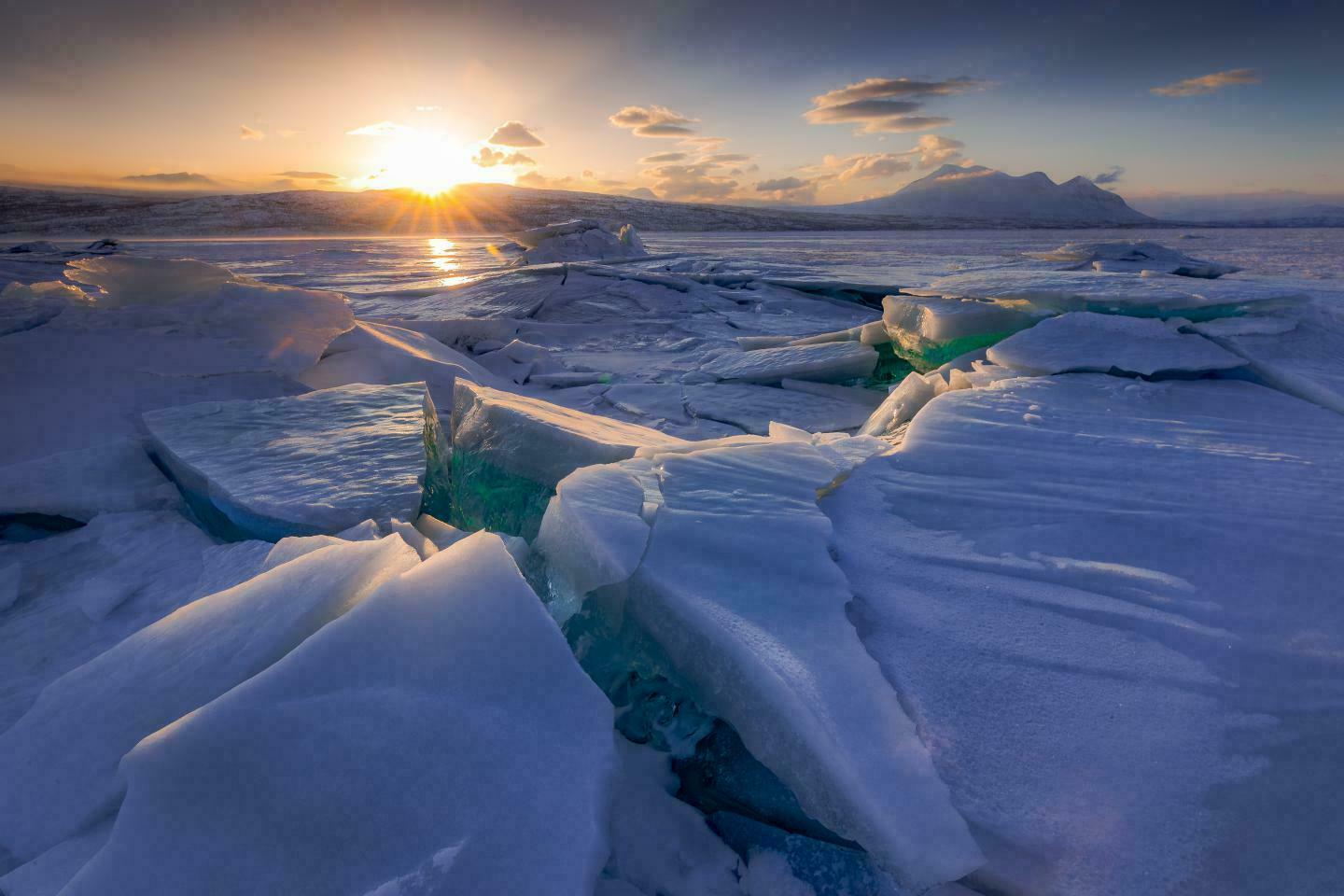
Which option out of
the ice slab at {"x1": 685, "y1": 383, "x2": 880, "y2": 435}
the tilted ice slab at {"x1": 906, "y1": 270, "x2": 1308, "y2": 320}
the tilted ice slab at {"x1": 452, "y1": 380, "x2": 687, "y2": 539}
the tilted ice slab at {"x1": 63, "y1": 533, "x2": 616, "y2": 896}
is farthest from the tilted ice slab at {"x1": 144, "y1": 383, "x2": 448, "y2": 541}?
the tilted ice slab at {"x1": 906, "y1": 270, "x2": 1308, "y2": 320}

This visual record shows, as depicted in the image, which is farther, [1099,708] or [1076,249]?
[1076,249]

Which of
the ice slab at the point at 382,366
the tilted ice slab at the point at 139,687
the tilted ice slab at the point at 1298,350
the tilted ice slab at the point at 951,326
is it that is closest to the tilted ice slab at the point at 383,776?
the tilted ice slab at the point at 139,687

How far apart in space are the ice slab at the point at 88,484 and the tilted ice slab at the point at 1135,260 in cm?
770

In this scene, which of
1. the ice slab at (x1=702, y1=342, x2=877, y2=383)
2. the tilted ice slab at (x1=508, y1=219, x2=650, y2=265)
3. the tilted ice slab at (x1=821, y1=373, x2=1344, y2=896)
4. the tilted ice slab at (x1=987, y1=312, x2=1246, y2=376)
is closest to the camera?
the tilted ice slab at (x1=821, y1=373, x2=1344, y2=896)

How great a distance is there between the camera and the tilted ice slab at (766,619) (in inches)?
29.6

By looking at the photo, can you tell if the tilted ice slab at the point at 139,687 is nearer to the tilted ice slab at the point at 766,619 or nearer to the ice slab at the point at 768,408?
the tilted ice slab at the point at 766,619

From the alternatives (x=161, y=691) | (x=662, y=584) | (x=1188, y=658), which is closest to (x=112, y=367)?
(x=161, y=691)

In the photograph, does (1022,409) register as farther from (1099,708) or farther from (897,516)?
(1099,708)

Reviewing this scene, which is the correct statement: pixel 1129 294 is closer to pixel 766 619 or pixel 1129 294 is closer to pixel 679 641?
pixel 766 619

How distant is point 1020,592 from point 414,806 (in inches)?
37.2

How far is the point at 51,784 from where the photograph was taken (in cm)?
78

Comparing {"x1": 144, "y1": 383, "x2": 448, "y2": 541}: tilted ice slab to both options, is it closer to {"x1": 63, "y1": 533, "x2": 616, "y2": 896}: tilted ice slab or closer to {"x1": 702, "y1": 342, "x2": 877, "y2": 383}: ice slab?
{"x1": 63, "y1": 533, "x2": 616, "y2": 896}: tilted ice slab

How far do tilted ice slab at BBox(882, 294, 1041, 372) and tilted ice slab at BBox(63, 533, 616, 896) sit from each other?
248 cm

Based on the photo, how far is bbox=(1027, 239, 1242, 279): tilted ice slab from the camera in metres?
6.48
